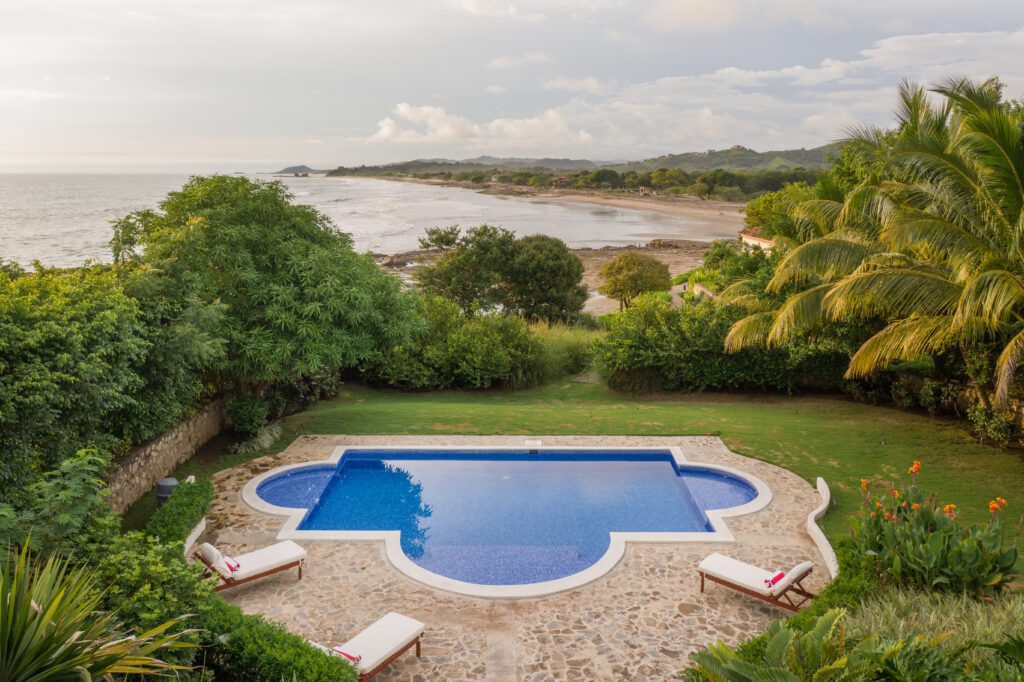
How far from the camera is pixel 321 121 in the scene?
60719mm

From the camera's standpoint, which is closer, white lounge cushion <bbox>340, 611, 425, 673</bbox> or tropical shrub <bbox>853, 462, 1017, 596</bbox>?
white lounge cushion <bbox>340, 611, 425, 673</bbox>

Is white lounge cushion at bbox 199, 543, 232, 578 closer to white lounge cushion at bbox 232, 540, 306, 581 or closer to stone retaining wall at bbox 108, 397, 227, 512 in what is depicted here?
white lounge cushion at bbox 232, 540, 306, 581

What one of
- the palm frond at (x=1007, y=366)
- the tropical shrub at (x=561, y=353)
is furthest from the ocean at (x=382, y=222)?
the palm frond at (x=1007, y=366)

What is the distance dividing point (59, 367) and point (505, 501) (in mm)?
7052

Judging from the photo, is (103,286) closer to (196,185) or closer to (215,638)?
(196,185)

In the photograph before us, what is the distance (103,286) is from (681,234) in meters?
79.3

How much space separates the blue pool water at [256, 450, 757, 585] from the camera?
9.70 m

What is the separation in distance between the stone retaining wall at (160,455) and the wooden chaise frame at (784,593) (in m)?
8.36

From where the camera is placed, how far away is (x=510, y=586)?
8.22 meters

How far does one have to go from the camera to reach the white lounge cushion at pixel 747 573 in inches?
300

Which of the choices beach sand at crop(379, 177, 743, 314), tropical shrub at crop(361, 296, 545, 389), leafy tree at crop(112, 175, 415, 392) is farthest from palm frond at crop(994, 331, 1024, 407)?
beach sand at crop(379, 177, 743, 314)

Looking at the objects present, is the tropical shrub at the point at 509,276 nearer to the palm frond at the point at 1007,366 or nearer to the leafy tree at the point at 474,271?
→ the leafy tree at the point at 474,271

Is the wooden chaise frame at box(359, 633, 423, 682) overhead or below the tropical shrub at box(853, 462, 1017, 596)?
below

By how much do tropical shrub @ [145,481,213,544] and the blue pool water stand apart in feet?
4.73
